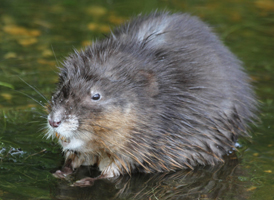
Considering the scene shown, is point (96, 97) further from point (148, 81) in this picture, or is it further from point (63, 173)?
point (63, 173)

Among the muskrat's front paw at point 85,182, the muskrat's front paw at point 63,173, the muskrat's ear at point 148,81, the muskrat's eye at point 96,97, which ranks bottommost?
the muskrat's front paw at point 63,173

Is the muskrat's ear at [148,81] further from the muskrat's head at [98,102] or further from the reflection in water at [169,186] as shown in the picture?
the reflection in water at [169,186]

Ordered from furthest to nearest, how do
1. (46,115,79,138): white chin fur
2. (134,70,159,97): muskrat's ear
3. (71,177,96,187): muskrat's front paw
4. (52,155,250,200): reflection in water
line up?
1. (134,70,159,97): muskrat's ear
2. (71,177,96,187): muskrat's front paw
3. (52,155,250,200): reflection in water
4. (46,115,79,138): white chin fur

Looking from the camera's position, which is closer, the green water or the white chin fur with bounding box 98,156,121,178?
the green water

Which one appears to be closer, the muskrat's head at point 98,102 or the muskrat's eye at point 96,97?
the muskrat's head at point 98,102

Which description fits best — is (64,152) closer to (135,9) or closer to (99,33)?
(99,33)

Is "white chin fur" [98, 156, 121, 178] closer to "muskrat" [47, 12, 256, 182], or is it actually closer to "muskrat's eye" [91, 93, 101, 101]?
"muskrat" [47, 12, 256, 182]

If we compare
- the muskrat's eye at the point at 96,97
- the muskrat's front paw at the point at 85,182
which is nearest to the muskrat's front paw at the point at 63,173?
the muskrat's front paw at the point at 85,182

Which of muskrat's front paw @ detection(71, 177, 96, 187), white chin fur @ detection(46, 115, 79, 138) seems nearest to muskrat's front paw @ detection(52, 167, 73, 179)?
muskrat's front paw @ detection(71, 177, 96, 187)
